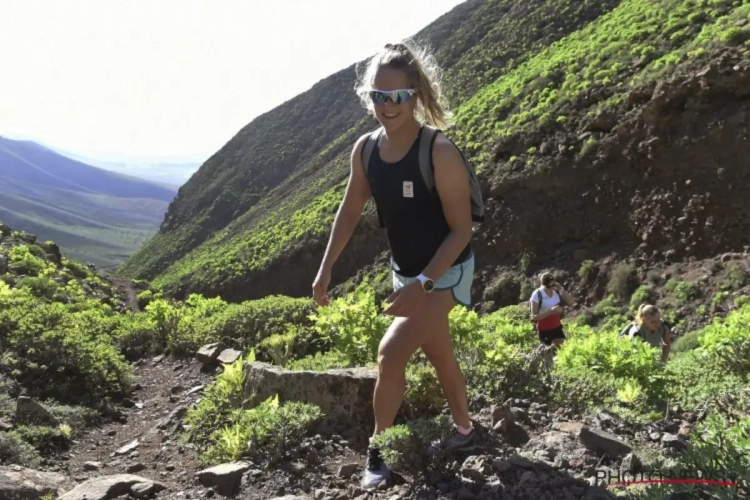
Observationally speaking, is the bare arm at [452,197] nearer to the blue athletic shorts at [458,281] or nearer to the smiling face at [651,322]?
the blue athletic shorts at [458,281]

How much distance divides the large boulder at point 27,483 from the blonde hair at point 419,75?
2631mm

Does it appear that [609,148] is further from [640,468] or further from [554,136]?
[640,468]

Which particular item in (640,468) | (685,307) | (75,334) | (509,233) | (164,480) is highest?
(75,334)

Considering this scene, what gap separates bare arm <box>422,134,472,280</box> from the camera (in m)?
2.58

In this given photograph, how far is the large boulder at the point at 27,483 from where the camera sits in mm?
3340

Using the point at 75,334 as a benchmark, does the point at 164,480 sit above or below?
below

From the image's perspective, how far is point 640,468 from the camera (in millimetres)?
2896

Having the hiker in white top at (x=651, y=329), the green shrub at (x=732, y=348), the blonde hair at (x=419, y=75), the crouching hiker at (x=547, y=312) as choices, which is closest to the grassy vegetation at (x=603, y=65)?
the crouching hiker at (x=547, y=312)

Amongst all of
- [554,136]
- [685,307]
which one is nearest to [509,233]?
[554,136]

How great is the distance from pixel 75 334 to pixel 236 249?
110ft

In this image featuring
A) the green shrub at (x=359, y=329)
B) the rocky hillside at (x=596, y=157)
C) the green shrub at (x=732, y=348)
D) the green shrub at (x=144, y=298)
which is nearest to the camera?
the green shrub at (x=732, y=348)

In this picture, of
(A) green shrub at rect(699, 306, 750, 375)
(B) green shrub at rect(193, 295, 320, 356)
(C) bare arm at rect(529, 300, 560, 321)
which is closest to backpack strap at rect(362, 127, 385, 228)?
(A) green shrub at rect(699, 306, 750, 375)

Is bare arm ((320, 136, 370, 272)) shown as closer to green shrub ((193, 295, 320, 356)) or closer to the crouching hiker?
green shrub ((193, 295, 320, 356))

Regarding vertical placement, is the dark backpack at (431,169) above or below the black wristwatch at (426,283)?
above
